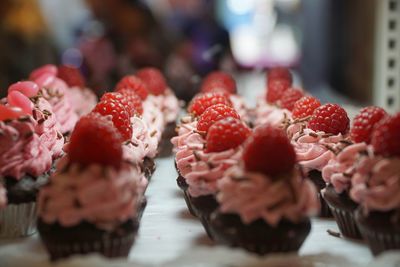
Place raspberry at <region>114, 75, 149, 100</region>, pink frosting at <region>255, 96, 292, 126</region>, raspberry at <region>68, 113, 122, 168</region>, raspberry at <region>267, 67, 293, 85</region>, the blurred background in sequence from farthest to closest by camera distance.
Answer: the blurred background
raspberry at <region>267, 67, 293, 85</region>
raspberry at <region>114, 75, 149, 100</region>
pink frosting at <region>255, 96, 292, 126</region>
raspberry at <region>68, 113, 122, 168</region>

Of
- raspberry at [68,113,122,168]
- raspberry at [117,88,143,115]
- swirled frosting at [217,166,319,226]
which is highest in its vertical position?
raspberry at [68,113,122,168]

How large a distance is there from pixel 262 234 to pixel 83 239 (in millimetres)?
592

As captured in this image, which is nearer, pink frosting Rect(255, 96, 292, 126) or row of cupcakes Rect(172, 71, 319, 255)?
row of cupcakes Rect(172, 71, 319, 255)

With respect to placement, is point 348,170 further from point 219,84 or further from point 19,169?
point 219,84

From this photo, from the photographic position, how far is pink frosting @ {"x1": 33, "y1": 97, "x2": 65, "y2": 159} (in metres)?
2.78

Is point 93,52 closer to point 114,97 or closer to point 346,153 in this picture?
point 114,97

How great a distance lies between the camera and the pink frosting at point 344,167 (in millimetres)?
2432

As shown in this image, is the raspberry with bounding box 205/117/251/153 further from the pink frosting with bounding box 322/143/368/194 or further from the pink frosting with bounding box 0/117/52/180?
the pink frosting with bounding box 0/117/52/180

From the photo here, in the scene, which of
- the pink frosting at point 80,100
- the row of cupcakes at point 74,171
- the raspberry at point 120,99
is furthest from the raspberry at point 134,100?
the pink frosting at point 80,100

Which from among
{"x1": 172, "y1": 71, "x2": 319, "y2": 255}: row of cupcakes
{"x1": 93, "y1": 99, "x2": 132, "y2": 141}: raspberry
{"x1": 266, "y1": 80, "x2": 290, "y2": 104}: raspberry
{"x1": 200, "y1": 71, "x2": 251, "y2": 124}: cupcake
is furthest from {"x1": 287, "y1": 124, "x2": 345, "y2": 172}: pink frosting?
{"x1": 266, "y1": 80, "x2": 290, "y2": 104}: raspberry

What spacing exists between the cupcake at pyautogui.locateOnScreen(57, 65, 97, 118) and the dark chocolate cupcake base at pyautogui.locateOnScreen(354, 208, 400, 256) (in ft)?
7.49

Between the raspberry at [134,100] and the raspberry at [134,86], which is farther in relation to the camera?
the raspberry at [134,86]

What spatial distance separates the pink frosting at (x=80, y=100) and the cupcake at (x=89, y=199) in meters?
1.84

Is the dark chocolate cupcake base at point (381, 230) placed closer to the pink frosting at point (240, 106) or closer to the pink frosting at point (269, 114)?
the pink frosting at point (269, 114)
